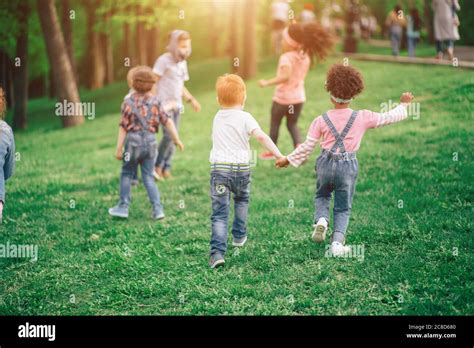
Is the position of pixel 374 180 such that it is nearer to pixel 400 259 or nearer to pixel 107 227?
pixel 400 259

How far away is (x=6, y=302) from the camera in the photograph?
17.4ft

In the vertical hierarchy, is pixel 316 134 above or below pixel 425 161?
above

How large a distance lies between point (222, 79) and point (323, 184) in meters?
1.42

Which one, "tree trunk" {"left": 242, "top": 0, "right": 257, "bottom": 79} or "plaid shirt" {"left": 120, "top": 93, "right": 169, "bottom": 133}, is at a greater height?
"tree trunk" {"left": 242, "top": 0, "right": 257, "bottom": 79}

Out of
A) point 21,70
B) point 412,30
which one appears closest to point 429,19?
point 412,30

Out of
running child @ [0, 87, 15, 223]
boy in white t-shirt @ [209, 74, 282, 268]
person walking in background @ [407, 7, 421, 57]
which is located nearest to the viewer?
running child @ [0, 87, 15, 223]

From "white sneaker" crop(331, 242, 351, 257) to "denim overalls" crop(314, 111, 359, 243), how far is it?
51mm

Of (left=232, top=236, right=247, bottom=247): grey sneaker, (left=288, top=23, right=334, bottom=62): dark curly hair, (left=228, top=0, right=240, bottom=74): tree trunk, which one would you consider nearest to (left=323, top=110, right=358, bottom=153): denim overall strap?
(left=232, top=236, right=247, bottom=247): grey sneaker

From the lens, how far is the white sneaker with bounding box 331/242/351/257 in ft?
18.6

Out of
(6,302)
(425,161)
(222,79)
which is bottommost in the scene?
(6,302)

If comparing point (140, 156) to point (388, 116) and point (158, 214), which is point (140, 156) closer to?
point (158, 214)

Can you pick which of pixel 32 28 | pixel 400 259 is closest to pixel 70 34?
pixel 32 28

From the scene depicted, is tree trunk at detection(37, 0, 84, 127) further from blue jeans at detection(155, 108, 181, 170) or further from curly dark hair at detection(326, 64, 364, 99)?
curly dark hair at detection(326, 64, 364, 99)

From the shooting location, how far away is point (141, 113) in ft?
23.9
